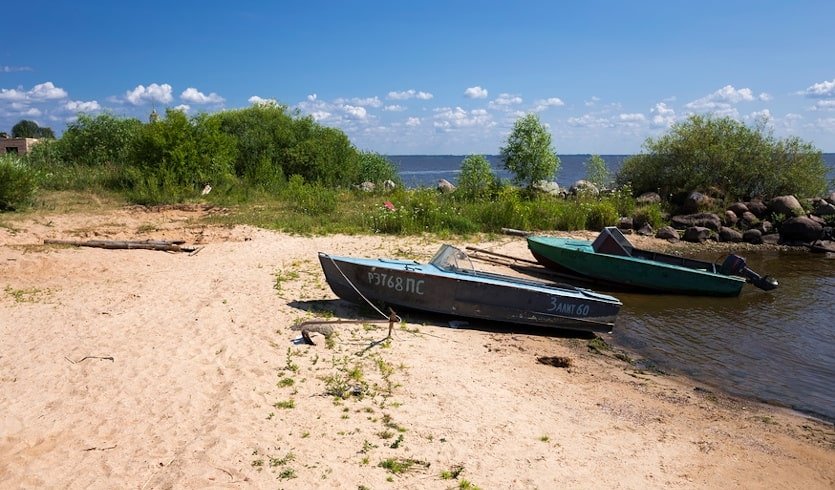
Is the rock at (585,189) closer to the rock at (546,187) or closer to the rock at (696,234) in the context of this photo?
the rock at (546,187)

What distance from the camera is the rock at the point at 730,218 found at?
2356 centimetres

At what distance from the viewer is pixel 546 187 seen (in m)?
26.4

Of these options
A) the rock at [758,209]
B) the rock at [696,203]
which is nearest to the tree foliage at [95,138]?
the rock at [696,203]

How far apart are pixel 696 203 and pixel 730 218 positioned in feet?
5.06

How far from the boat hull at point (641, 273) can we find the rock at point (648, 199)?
11055mm

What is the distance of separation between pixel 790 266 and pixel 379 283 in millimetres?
15414

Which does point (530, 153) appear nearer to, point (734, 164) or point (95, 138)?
point (734, 164)

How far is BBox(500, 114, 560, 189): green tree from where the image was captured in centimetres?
2533

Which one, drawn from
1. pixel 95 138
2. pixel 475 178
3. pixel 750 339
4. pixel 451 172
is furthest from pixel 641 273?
pixel 451 172

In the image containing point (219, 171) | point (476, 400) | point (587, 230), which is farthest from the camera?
point (219, 171)

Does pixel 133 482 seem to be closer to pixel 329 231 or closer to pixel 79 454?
pixel 79 454

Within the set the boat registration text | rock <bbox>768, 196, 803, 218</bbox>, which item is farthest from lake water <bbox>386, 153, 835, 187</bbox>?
the boat registration text

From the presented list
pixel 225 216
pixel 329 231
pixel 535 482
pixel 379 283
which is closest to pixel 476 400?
pixel 535 482

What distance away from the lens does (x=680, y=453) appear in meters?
6.51
